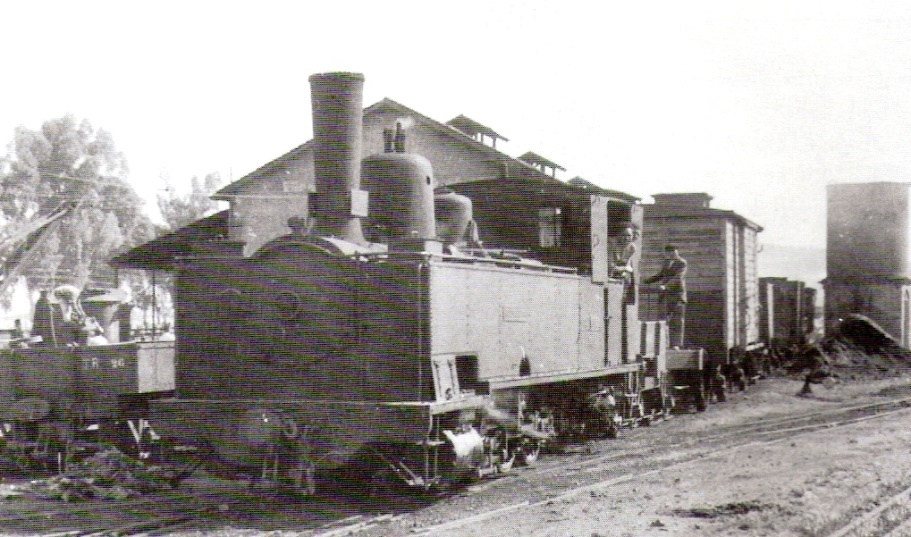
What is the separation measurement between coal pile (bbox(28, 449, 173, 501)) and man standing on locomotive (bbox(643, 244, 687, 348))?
27.9ft

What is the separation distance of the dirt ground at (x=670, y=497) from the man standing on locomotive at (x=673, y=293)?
357cm

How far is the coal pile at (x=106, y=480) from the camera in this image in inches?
351

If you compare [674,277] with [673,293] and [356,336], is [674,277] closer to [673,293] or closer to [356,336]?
[673,293]

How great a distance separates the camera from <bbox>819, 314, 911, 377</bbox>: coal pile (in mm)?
23906

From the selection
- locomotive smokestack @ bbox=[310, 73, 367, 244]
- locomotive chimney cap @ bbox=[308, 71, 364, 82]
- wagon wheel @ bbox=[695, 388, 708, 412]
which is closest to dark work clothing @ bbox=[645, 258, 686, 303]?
wagon wheel @ bbox=[695, 388, 708, 412]

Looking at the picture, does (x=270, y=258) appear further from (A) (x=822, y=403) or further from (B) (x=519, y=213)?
(A) (x=822, y=403)

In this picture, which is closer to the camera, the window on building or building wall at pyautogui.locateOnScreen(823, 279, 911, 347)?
the window on building

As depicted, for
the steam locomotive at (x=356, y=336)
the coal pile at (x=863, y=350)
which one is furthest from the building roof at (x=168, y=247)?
the coal pile at (x=863, y=350)

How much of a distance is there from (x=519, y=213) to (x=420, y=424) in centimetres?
429

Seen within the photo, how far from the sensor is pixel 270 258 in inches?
325

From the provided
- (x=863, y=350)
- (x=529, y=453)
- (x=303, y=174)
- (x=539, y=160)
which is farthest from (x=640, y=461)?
(x=539, y=160)

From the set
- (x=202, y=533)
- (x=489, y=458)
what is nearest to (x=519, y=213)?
(x=489, y=458)

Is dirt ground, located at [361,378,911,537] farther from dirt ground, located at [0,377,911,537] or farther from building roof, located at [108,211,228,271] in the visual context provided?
building roof, located at [108,211,228,271]

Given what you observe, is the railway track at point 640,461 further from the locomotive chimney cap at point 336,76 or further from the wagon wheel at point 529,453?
the locomotive chimney cap at point 336,76
